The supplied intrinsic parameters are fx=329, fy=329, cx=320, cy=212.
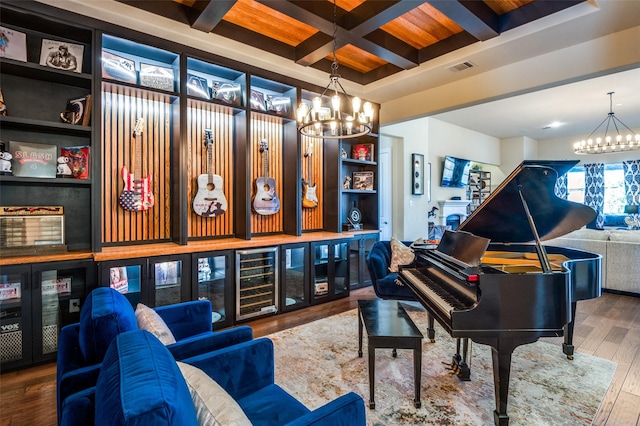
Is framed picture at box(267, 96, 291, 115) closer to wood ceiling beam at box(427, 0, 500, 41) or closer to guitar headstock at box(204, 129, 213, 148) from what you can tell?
guitar headstock at box(204, 129, 213, 148)

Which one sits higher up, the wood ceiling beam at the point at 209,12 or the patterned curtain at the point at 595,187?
the wood ceiling beam at the point at 209,12

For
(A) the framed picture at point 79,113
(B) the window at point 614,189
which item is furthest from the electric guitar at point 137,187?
(B) the window at point 614,189

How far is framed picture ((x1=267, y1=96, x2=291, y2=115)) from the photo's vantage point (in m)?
4.39

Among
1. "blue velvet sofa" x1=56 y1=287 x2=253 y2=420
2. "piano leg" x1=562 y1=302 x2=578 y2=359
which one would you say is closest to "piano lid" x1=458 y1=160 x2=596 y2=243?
"piano leg" x1=562 y1=302 x2=578 y2=359

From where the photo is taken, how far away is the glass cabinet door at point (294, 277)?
4.19m

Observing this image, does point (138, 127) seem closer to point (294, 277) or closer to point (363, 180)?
point (294, 277)

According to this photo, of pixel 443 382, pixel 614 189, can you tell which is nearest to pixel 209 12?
pixel 443 382

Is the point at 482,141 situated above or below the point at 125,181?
above

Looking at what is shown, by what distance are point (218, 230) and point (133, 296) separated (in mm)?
1240

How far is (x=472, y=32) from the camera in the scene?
3.21 metres

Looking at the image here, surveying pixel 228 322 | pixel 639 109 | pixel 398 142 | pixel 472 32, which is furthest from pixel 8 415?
pixel 639 109

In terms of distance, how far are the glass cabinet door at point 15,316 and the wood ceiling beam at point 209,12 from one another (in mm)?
2610

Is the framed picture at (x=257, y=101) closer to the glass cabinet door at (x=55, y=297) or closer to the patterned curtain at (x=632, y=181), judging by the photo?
the glass cabinet door at (x=55, y=297)

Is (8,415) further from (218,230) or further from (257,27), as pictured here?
(257,27)
